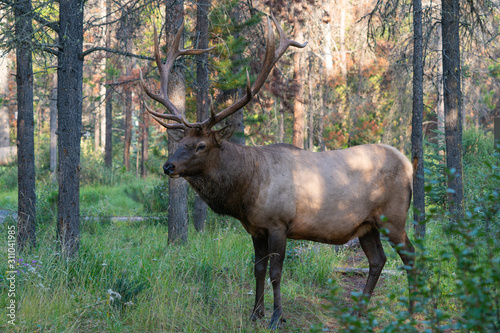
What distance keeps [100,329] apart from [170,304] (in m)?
0.77

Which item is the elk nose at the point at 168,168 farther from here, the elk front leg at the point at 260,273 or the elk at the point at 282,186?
the elk front leg at the point at 260,273

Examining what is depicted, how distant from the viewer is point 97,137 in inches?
1656

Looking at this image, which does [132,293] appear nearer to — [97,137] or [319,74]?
[319,74]

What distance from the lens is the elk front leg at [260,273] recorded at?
5371 millimetres

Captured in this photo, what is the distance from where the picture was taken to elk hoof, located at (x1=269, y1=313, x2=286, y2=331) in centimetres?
Result: 508

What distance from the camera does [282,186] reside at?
5348 millimetres

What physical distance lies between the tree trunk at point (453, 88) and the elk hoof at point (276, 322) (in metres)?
4.95

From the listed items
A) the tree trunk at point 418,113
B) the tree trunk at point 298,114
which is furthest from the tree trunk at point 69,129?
the tree trunk at point 298,114

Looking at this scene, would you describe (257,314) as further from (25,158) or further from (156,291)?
(25,158)

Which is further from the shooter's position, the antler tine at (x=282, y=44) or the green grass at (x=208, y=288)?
the antler tine at (x=282, y=44)

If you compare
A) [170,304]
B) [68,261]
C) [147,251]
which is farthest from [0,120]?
A: [170,304]

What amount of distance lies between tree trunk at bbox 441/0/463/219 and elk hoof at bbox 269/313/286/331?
4945 millimetres

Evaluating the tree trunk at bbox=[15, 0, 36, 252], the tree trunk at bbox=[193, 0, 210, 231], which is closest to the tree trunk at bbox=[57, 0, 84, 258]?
the tree trunk at bbox=[15, 0, 36, 252]

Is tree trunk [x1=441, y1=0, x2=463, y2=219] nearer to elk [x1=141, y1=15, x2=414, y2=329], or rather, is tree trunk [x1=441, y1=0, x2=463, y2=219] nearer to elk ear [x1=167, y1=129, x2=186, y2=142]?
elk [x1=141, y1=15, x2=414, y2=329]
